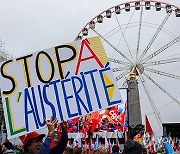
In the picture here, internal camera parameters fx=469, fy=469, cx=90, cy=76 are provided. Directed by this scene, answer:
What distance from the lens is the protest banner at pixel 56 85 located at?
16.4ft

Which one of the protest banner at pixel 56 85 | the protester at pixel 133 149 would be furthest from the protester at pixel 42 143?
the protester at pixel 133 149

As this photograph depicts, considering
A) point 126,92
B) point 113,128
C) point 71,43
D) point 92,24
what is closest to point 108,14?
point 92,24

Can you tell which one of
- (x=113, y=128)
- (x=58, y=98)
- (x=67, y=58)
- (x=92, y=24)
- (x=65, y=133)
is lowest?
(x=113, y=128)

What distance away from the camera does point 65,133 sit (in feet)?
14.6

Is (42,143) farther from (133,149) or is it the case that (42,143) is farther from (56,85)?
(56,85)

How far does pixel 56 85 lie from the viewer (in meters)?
5.22

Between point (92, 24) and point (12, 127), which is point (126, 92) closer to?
point (92, 24)

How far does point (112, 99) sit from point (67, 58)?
2.40 ft

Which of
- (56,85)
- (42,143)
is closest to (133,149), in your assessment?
(42,143)

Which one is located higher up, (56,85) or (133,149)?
(56,85)

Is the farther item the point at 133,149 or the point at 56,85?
the point at 56,85

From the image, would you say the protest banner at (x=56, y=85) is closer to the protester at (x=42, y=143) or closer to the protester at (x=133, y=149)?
the protester at (x=42, y=143)

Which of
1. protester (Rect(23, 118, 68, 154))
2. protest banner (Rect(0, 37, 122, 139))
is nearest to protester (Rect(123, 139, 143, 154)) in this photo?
protester (Rect(23, 118, 68, 154))

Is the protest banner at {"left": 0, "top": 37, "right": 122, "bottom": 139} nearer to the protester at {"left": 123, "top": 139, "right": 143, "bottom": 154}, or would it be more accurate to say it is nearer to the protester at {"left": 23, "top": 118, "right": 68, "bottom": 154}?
the protester at {"left": 23, "top": 118, "right": 68, "bottom": 154}
